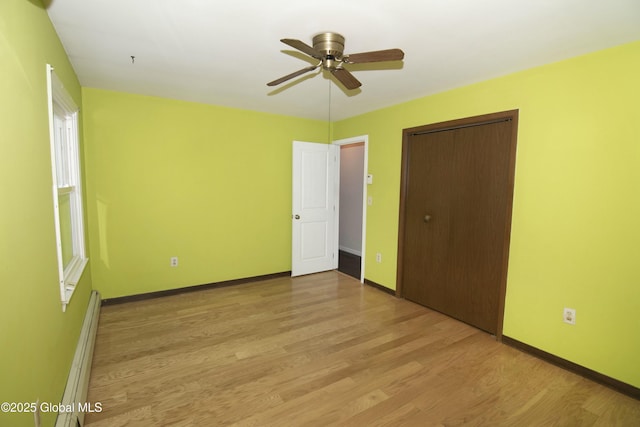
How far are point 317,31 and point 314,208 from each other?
114 inches

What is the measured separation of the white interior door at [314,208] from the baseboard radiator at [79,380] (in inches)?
101

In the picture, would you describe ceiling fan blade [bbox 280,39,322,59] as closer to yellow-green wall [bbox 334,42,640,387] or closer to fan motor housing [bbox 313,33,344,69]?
fan motor housing [bbox 313,33,344,69]

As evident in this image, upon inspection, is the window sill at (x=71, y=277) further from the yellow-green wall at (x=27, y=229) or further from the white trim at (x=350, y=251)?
the white trim at (x=350, y=251)

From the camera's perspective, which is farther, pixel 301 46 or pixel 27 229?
pixel 301 46

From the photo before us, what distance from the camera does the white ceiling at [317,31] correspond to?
1.70 metres

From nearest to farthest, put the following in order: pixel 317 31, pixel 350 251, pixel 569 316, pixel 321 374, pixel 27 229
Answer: pixel 27 229
pixel 317 31
pixel 321 374
pixel 569 316
pixel 350 251

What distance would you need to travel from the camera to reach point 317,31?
1.95m

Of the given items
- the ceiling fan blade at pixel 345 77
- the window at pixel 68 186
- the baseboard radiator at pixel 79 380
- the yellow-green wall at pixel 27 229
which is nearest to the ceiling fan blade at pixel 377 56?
the ceiling fan blade at pixel 345 77

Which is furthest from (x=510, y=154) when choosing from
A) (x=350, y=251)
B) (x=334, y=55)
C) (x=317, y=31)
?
(x=350, y=251)

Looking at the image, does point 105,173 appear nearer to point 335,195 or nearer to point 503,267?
point 335,195

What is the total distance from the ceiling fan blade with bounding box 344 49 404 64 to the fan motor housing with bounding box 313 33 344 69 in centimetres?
9

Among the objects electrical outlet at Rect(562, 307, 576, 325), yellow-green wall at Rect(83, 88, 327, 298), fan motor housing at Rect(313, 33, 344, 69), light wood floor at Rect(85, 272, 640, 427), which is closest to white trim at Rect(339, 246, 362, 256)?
yellow-green wall at Rect(83, 88, 327, 298)

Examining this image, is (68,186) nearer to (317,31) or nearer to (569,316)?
(317,31)

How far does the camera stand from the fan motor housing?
195 cm
